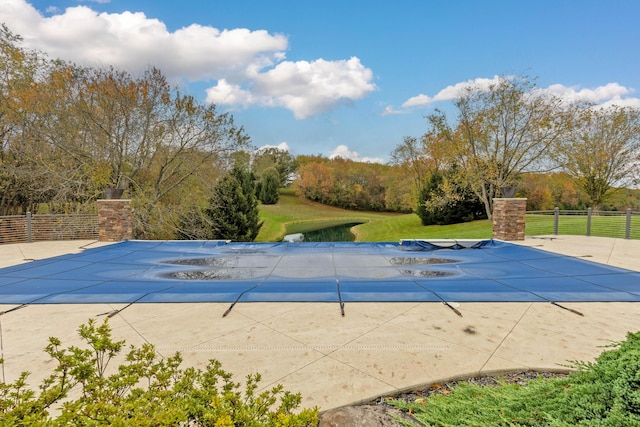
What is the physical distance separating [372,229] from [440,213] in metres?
6.42

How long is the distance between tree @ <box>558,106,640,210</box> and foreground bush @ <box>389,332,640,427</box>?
23.8 meters

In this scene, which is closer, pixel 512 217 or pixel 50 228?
pixel 512 217

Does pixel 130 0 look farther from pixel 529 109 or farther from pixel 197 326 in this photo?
pixel 529 109

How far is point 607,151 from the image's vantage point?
2144 centimetres

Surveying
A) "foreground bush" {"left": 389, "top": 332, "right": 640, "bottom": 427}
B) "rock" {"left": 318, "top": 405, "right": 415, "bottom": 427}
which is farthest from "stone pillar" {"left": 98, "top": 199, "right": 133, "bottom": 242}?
"foreground bush" {"left": 389, "top": 332, "right": 640, "bottom": 427}

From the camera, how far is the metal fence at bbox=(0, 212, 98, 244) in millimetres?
10102

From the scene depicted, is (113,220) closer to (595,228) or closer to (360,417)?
(360,417)

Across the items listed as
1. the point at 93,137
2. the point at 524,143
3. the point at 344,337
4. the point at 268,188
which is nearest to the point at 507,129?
the point at 524,143

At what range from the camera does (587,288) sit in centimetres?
479

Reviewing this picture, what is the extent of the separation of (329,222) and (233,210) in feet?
70.5

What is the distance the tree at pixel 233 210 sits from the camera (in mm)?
17453

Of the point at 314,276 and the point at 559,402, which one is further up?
the point at 559,402

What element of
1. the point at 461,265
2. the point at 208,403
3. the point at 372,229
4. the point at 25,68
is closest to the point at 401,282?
the point at 461,265

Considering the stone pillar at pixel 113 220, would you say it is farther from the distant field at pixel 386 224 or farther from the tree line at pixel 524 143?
the tree line at pixel 524 143
